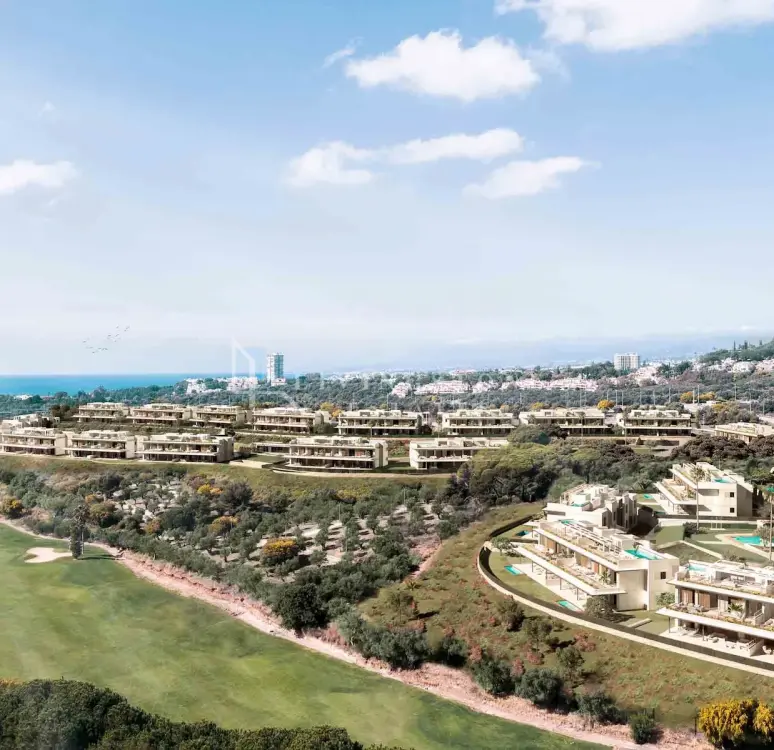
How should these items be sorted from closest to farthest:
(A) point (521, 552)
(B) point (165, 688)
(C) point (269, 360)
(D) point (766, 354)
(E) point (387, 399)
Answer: (B) point (165, 688) → (A) point (521, 552) → (E) point (387, 399) → (D) point (766, 354) → (C) point (269, 360)

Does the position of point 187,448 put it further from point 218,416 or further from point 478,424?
point 478,424

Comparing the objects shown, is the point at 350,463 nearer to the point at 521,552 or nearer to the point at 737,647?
the point at 521,552

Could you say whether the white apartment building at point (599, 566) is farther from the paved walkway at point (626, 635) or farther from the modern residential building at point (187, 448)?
the modern residential building at point (187, 448)

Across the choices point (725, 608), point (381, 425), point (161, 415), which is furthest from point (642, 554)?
point (161, 415)

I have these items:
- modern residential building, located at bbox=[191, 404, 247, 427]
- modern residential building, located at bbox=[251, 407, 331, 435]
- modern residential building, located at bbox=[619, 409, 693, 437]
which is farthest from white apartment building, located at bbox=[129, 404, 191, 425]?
modern residential building, located at bbox=[619, 409, 693, 437]

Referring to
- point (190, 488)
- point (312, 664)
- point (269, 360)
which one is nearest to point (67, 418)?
point (190, 488)

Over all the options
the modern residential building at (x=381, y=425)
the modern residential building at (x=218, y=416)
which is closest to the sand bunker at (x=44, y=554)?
the modern residential building at (x=381, y=425)
